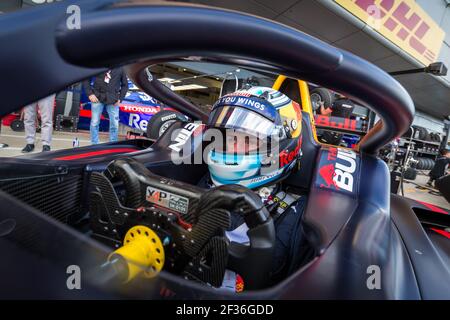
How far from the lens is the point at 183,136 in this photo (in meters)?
1.12

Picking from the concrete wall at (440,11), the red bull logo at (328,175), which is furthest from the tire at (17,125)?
the concrete wall at (440,11)

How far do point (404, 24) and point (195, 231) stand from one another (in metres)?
7.12

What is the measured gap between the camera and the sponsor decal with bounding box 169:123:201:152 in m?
1.07

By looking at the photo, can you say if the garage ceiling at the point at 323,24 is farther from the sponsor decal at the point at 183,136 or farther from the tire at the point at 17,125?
the tire at the point at 17,125

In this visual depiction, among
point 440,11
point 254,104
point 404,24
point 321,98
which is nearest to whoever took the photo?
point 254,104

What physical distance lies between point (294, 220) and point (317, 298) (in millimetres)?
525

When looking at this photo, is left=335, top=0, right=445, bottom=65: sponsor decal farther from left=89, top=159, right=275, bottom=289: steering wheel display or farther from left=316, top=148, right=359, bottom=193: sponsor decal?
left=89, top=159, right=275, bottom=289: steering wheel display

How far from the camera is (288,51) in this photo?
0.86ft

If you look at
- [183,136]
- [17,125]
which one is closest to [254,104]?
[183,136]

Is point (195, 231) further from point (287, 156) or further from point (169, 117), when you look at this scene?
point (169, 117)

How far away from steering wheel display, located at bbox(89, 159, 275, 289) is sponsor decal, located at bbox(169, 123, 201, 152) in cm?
54
